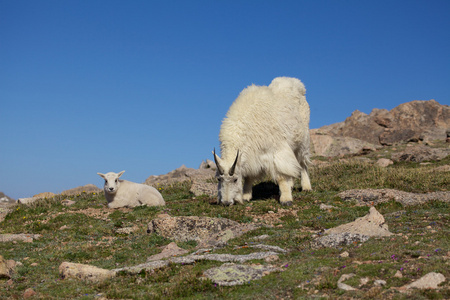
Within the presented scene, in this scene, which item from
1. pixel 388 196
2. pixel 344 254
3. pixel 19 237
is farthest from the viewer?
pixel 388 196

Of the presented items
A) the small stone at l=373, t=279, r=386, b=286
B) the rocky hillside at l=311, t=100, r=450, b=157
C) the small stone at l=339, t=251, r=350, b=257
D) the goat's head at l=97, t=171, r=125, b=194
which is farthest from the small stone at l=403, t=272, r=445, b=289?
the rocky hillside at l=311, t=100, r=450, b=157

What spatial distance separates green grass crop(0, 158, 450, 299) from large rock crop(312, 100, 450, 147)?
22104mm

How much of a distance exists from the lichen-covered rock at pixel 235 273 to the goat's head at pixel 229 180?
6754 millimetres

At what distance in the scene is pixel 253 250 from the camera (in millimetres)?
10148

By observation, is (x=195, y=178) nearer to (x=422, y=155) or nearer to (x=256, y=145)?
(x=256, y=145)

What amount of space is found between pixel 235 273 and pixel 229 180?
7.36 metres

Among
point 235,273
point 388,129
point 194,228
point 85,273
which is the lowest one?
point 235,273

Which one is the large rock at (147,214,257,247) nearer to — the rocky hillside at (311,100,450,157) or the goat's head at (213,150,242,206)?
the goat's head at (213,150,242,206)

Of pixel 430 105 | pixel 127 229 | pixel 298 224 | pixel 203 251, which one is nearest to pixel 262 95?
pixel 298 224

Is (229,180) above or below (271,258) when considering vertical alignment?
above

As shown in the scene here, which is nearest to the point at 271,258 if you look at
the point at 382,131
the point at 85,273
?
the point at 85,273

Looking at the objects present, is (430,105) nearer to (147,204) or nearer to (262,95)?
(262,95)

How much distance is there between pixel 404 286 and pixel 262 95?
1107 cm

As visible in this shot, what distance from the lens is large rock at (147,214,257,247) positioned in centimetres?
1263
